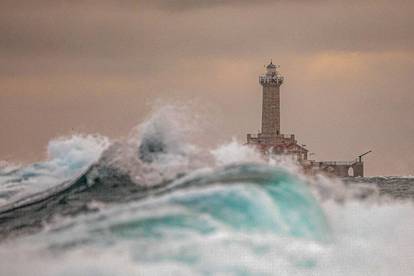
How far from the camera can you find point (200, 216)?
20828 mm

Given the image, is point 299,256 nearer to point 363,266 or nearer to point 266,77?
point 363,266

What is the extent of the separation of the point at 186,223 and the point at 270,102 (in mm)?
92700

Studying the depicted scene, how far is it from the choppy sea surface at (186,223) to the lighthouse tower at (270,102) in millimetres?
85545

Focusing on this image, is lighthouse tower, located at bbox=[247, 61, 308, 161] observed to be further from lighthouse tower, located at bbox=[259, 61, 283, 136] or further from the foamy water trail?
the foamy water trail

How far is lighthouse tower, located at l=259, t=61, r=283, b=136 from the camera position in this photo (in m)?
112

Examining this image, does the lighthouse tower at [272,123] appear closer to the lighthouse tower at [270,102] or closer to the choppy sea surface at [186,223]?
the lighthouse tower at [270,102]

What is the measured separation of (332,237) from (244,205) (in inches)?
65.3

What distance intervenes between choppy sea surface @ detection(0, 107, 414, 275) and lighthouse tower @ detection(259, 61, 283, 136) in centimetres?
8555

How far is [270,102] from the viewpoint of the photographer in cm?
11300

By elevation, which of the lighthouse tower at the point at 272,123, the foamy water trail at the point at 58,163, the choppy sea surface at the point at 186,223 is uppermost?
the lighthouse tower at the point at 272,123

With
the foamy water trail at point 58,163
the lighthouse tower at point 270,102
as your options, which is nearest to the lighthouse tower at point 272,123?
the lighthouse tower at point 270,102

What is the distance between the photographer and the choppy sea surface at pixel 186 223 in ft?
65.0

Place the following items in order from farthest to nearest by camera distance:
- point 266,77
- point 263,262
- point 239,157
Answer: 1. point 266,77
2. point 239,157
3. point 263,262

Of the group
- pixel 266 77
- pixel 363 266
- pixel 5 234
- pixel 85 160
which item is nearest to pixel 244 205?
pixel 363 266
